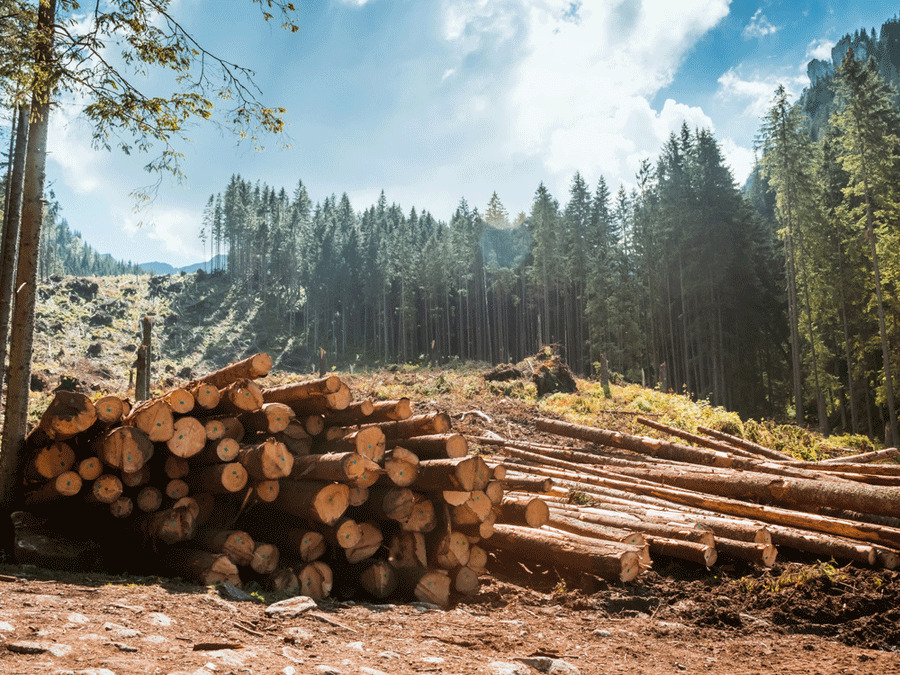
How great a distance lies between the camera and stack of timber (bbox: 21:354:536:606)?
5336 millimetres

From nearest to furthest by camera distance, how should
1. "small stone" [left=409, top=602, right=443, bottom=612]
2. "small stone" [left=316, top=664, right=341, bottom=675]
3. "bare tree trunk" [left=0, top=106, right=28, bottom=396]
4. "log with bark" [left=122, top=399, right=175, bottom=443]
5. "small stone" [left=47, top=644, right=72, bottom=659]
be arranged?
1. "small stone" [left=47, top=644, right=72, bottom=659]
2. "small stone" [left=316, top=664, right=341, bottom=675]
3. "small stone" [left=409, top=602, right=443, bottom=612]
4. "log with bark" [left=122, top=399, right=175, bottom=443]
5. "bare tree trunk" [left=0, top=106, right=28, bottom=396]

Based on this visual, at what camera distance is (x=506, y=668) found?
11.7 feet

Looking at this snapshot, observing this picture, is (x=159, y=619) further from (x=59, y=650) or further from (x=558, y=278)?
(x=558, y=278)

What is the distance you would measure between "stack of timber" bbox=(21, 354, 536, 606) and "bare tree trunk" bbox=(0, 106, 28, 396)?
2486mm

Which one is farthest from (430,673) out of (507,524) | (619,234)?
(619,234)

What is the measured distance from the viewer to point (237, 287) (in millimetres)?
74125

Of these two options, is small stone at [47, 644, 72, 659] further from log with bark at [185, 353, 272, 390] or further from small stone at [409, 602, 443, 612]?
log with bark at [185, 353, 272, 390]

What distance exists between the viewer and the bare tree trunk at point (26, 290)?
642cm

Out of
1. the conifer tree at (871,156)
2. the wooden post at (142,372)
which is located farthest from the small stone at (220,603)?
the conifer tree at (871,156)

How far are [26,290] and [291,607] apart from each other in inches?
218

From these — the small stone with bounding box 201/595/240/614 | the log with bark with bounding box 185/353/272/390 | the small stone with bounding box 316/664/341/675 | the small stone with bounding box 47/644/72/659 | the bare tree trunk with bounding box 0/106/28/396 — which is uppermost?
the bare tree trunk with bounding box 0/106/28/396

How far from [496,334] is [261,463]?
56.7 metres

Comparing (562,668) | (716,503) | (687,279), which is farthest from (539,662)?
(687,279)

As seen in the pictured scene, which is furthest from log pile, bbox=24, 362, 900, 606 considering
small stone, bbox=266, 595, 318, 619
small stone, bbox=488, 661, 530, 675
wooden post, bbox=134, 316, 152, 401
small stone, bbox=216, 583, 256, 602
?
wooden post, bbox=134, 316, 152, 401
